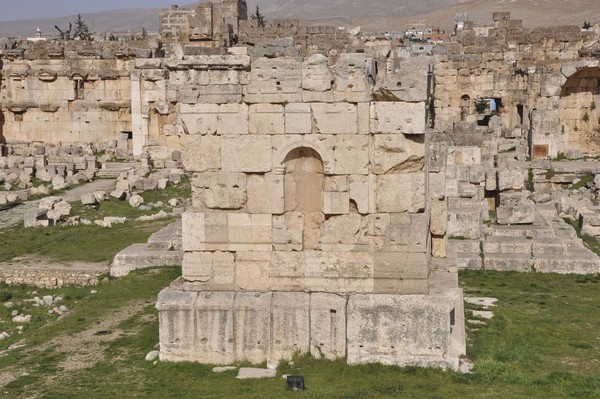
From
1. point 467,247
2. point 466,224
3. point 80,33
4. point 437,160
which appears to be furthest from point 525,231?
point 80,33

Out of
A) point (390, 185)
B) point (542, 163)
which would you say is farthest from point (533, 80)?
point (390, 185)

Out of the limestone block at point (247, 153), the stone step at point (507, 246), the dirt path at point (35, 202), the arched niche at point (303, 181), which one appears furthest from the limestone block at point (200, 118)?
the dirt path at point (35, 202)

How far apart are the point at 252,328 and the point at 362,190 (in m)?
1.93

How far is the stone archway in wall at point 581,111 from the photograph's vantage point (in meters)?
31.7

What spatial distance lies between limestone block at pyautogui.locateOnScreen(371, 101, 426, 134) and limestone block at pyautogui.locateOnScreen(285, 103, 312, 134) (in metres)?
0.72

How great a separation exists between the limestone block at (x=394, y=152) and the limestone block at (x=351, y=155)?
0.10 meters

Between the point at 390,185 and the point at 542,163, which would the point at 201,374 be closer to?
the point at 390,185

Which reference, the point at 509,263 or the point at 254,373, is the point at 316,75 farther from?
the point at 509,263

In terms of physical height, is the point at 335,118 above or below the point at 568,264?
above

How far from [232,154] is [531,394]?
406 centimetres

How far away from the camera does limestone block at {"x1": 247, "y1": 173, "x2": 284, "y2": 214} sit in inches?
388

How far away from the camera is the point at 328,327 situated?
9547 millimetres

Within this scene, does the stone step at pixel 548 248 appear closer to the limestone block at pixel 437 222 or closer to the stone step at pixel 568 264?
the stone step at pixel 568 264

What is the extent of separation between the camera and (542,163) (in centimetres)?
2734
